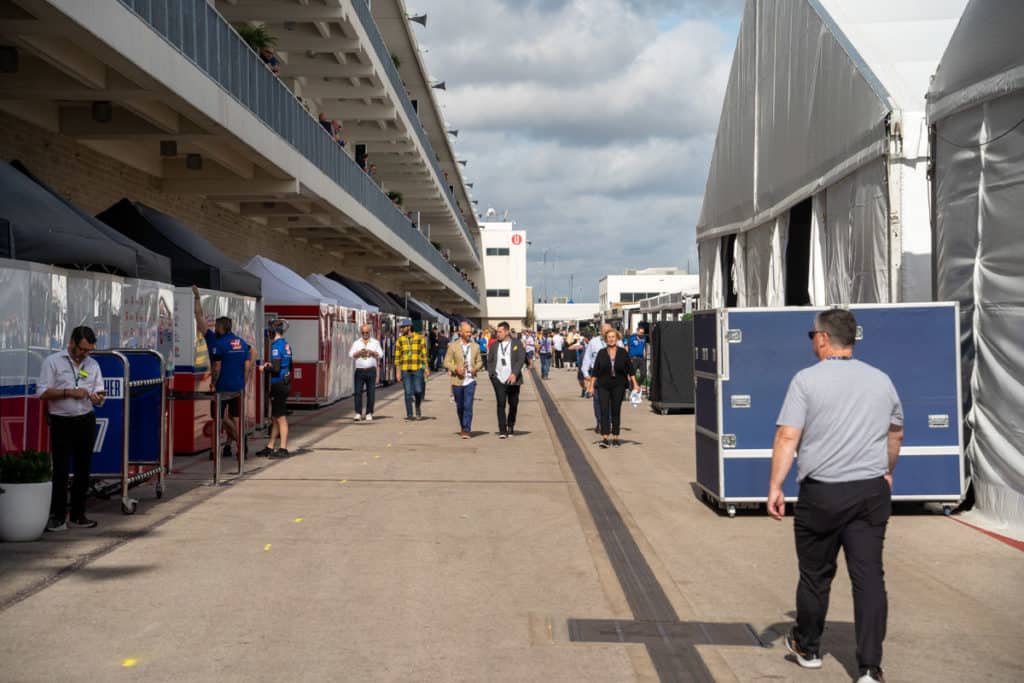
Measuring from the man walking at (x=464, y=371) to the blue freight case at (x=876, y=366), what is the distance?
7.42 meters

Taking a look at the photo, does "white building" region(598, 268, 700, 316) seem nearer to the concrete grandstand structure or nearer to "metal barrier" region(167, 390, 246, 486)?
the concrete grandstand structure

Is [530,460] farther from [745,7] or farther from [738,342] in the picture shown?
[745,7]

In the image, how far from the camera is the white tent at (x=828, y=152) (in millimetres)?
11742

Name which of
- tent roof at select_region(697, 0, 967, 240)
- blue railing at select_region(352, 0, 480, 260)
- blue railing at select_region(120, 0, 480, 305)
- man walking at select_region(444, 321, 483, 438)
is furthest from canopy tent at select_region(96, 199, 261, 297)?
blue railing at select_region(352, 0, 480, 260)

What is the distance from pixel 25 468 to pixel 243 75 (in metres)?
10.8

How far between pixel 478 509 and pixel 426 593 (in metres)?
3.37

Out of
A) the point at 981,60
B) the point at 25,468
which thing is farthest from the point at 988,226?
the point at 25,468

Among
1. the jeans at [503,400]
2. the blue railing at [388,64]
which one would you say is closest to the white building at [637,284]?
the blue railing at [388,64]

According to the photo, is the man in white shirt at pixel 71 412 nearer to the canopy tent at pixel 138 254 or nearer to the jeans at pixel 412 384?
the canopy tent at pixel 138 254

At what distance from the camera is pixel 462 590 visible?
696 centimetres

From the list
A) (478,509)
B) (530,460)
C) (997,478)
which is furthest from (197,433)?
(997,478)

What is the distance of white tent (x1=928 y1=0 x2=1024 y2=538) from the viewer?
9.13 meters

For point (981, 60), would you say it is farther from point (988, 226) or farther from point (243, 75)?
point (243, 75)

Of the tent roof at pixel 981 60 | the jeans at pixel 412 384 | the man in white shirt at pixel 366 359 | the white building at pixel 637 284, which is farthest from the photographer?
the white building at pixel 637 284
